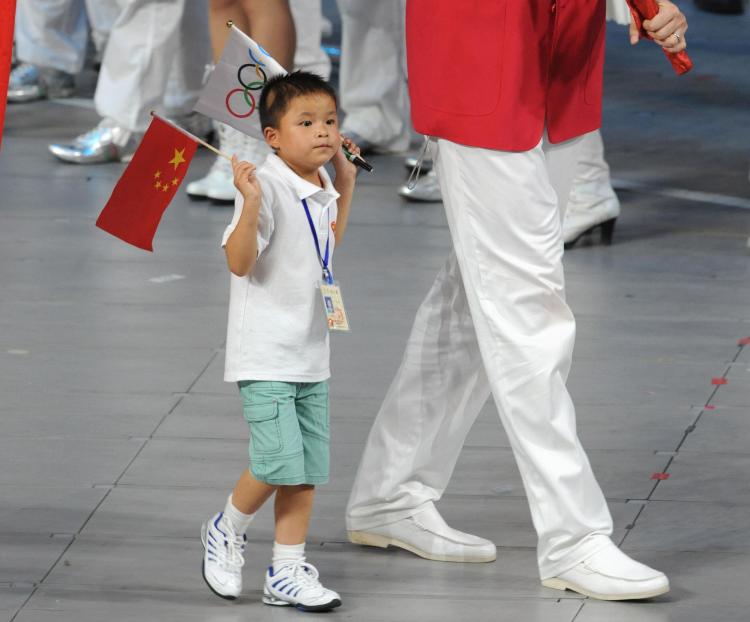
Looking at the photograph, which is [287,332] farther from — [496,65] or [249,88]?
[496,65]

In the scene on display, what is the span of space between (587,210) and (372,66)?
1.91m

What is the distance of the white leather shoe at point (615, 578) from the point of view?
11.6ft

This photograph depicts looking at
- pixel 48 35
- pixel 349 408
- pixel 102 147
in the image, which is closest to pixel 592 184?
pixel 349 408

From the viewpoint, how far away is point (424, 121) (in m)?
3.55

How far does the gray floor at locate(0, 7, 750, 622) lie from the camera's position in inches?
144

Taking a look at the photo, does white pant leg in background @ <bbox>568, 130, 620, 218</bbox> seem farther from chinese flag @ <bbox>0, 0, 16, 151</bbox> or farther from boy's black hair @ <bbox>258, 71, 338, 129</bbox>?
chinese flag @ <bbox>0, 0, 16, 151</bbox>

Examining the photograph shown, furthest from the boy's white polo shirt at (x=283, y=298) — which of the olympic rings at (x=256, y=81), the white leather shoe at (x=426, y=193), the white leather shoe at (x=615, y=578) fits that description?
the white leather shoe at (x=426, y=193)

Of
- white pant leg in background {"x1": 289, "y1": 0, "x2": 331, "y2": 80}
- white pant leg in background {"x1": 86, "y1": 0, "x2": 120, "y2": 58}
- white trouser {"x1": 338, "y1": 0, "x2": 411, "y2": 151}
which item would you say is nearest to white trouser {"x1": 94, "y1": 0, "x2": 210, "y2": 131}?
white pant leg in background {"x1": 289, "y1": 0, "x2": 331, "y2": 80}

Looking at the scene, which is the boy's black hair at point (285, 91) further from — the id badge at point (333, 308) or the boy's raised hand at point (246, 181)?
the id badge at point (333, 308)

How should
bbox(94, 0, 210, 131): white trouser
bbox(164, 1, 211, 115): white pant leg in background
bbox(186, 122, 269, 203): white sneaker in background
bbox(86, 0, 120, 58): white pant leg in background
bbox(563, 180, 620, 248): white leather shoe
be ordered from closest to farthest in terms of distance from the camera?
1. bbox(563, 180, 620, 248): white leather shoe
2. bbox(186, 122, 269, 203): white sneaker in background
3. bbox(94, 0, 210, 131): white trouser
4. bbox(164, 1, 211, 115): white pant leg in background
5. bbox(86, 0, 120, 58): white pant leg in background

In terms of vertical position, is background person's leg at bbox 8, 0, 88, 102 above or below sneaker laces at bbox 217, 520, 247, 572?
below

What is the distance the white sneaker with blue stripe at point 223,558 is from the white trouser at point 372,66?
15.6ft

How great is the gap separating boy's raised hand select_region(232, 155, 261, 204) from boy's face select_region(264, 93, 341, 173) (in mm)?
143

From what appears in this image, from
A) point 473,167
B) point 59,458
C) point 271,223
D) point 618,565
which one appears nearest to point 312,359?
point 271,223
